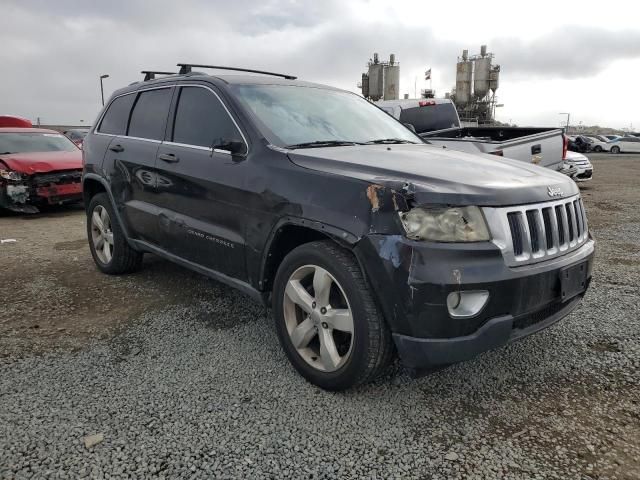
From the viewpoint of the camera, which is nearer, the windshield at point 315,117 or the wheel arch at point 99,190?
the windshield at point 315,117

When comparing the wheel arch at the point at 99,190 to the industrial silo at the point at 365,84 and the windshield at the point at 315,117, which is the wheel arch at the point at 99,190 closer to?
the windshield at the point at 315,117


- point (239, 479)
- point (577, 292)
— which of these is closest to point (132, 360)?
point (239, 479)

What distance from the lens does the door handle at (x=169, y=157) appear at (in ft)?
12.4

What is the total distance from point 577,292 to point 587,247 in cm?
32

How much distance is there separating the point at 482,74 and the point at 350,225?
76.6m

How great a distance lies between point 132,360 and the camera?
10.6 ft

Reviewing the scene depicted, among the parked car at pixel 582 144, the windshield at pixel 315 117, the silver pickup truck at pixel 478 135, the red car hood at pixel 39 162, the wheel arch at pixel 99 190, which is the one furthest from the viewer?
the parked car at pixel 582 144

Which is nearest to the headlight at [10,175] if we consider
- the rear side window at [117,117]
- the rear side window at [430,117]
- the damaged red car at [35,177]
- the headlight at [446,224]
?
the damaged red car at [35,177]

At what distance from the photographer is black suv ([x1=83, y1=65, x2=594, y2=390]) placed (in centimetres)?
239

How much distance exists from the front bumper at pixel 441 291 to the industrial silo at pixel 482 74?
249 ft

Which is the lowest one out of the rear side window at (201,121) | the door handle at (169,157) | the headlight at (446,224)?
the headlight at (446,224)

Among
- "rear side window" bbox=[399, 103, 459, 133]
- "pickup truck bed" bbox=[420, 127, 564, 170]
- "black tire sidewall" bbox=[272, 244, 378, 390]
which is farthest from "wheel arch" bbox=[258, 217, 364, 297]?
"rear side window" bbox=[399, 103, 459, 133]

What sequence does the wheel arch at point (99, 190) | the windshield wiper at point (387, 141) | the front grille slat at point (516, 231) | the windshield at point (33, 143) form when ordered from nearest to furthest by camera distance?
the front grille slat at point (516, 231) → the windshield wiper at point (387, 141) → the wheel arch at point (99, 190) → the windshield at point (33, 143)

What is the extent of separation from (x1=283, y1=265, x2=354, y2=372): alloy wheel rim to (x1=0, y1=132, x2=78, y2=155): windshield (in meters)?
8.80
